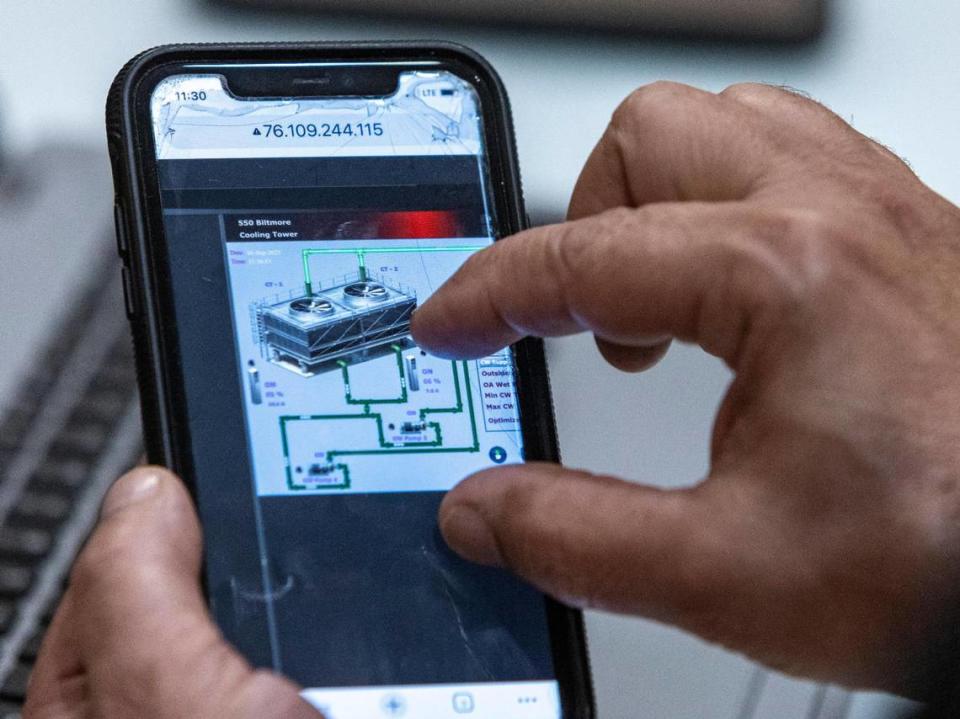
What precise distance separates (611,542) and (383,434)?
0.33 feet

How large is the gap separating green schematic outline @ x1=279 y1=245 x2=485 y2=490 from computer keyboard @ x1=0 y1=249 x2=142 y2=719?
0.12m

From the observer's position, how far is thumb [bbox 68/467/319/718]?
1.01ft

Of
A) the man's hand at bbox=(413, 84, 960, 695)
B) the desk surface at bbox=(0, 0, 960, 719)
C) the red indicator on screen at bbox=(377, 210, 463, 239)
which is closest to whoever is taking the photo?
the man's hand at bbox=(413, 84, 960, 695)

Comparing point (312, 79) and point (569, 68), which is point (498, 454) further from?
point (569, 68)

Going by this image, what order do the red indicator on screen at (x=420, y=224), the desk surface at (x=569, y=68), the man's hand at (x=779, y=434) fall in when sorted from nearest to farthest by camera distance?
the man's hand at (x=779, y=434)
the red indicator on screen at (x=420, y=224)
the desk surface at (x=569, y=68)

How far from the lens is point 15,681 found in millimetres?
405

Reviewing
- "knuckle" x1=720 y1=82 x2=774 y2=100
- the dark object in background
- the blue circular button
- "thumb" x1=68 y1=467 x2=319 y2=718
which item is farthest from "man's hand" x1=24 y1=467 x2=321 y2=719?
the dark object in background

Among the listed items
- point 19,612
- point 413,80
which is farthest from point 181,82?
point 19,612

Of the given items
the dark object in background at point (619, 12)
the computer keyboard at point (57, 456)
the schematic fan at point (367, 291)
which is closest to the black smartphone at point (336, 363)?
the schematic fan at point (367, 291)

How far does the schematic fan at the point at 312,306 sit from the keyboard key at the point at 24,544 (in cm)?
13

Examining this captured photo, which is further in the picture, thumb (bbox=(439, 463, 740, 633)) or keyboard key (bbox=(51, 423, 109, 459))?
keyboard key (bbox=(51, 423, 109, 459))

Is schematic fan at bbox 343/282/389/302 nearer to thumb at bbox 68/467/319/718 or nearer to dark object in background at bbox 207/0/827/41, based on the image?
thumb at bbox 68/467/319/718

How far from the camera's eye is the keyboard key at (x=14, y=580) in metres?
0.42

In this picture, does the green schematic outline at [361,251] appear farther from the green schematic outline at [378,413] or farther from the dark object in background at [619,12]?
the dark object in background at [619,12]
